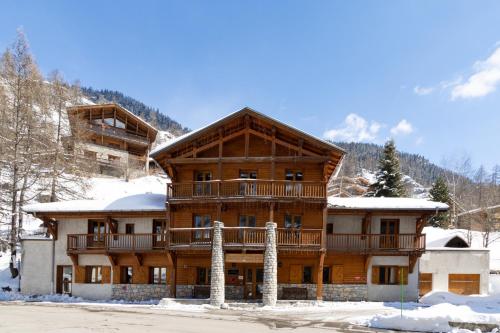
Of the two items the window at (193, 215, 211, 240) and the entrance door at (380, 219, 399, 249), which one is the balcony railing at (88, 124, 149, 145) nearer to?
the window at (193, 215, 211, 240)

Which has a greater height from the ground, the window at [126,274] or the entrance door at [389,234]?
the entrance door at [389,234]

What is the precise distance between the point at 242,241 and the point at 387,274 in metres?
9.94

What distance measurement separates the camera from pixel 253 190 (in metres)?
25.8

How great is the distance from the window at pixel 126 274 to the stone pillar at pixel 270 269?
9.97m

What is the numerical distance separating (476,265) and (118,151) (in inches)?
1893

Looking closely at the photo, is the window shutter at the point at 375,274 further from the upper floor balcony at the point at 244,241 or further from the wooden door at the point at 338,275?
the wooden door at the point at 338,275

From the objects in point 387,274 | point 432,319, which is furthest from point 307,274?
point 432,319

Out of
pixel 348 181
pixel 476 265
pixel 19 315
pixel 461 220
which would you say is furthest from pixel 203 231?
pixel 348 181

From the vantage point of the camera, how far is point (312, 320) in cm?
1911

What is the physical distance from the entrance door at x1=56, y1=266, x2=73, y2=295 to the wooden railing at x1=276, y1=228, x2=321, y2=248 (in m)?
15.1

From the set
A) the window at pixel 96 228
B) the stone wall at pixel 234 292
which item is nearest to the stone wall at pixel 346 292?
the stone wall at pixel 234 292

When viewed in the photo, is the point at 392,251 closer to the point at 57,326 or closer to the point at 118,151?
the point at 57,326

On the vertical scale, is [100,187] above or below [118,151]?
below

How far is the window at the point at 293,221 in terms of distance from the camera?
89.5 ft
